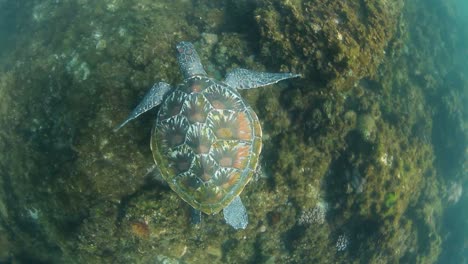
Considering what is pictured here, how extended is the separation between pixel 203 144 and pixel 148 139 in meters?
1.10

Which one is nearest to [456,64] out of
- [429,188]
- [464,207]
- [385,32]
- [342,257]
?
[464,207]

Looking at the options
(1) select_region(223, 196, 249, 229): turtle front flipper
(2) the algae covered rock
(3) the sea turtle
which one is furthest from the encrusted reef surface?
(3) the sea turtle

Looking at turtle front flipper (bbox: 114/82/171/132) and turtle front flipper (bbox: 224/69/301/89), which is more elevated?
turtle front flipper (bbox: 224/69/301/89)

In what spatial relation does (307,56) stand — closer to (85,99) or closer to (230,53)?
(230,53)

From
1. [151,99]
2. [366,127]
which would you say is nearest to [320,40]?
[366,127]

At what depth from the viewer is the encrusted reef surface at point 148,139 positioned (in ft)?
16.9

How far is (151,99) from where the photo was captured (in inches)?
191

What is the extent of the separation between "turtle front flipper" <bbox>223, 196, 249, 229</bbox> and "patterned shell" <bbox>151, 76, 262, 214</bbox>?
475 millimetres

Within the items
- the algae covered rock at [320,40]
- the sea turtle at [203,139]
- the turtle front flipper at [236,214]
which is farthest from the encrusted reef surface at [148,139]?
the sea turtle at [203,139]

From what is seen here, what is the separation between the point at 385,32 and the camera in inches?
258

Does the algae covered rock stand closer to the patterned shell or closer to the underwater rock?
the underwater rock

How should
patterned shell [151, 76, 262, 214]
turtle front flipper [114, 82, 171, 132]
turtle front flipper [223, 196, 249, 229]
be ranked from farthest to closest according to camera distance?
turtle front flipper [223, 196, 249, 229] < turtle front flipper [114, 82, 171, 132] < patterned shell [151, 76, 262, 214]

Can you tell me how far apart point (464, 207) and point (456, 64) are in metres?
6.97

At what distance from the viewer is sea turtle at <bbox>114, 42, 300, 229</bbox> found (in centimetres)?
462
